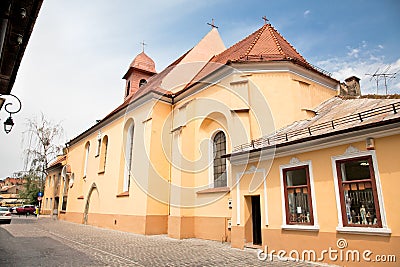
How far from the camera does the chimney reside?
53.9 ft

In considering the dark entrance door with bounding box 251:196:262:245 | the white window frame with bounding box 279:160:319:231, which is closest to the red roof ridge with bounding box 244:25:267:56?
the white window frame with bounding box 279:160:319:231

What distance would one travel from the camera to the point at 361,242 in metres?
7.14

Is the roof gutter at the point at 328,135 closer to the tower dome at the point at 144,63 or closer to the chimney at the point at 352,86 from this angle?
the chimney at the point at 352,86

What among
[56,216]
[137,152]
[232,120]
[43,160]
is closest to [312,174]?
[232,120]

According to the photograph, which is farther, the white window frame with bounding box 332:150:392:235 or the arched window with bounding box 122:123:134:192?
the arched window with bounding box 122:123:134:192

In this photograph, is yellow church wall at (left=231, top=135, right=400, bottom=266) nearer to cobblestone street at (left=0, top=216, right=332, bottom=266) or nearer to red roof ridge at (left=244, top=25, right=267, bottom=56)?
cobblestone street at (left=0, top=216, right=332, bottom=266)

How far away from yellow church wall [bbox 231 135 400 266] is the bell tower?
1972 centimetres

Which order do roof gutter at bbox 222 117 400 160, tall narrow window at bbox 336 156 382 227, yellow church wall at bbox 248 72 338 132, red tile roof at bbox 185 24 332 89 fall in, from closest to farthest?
roof gutter at bbox 222 117 400 160
tall narrow window at bbox 336 156 382 227
yellow church wall at bbox 248 72 338 132
red tile roof at bbox 185 24 332 89

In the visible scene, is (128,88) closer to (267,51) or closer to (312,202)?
(267,51)

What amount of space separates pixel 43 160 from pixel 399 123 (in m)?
37.1

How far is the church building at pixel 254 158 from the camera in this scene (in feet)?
24.4

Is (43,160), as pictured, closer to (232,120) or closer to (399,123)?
(232,120)

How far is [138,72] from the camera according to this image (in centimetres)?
2894

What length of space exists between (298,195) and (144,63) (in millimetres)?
24072
